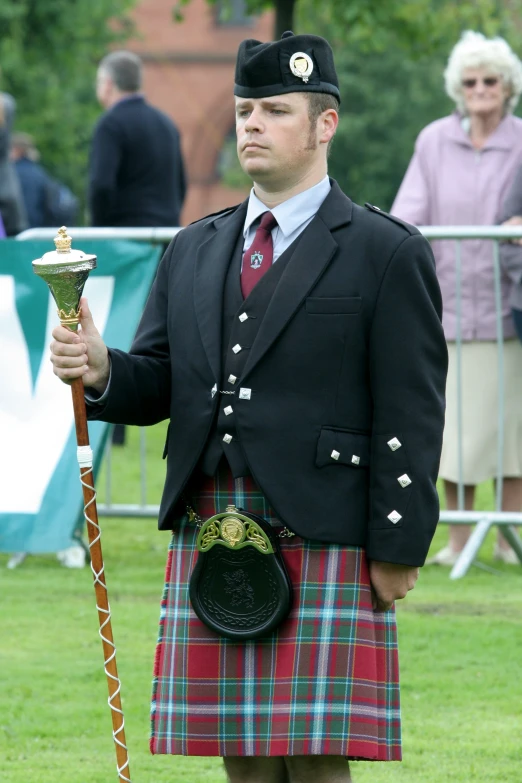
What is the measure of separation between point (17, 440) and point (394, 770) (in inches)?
Result: 117

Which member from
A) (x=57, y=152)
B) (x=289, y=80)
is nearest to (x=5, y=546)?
(x=289, y=80)

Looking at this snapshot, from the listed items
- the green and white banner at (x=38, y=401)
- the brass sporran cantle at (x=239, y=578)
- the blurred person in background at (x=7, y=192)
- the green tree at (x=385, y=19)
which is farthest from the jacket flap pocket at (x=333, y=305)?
the green tree at (x=385, y=19)

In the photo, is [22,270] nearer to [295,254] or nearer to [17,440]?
[17,440]

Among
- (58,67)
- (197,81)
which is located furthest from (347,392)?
(197,81)

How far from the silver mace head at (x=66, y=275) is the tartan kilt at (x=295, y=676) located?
19.5 inches

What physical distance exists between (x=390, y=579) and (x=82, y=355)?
852 mm

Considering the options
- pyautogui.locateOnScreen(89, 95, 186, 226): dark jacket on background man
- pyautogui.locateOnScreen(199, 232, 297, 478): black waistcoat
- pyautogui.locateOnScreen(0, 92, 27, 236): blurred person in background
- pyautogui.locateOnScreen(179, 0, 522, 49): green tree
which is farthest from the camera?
pyautogui.locateOnScreen(179, 0, 522, 49): green tree

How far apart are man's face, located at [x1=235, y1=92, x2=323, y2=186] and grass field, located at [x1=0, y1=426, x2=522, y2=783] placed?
2.09 m

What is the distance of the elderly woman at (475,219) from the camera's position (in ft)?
24.8

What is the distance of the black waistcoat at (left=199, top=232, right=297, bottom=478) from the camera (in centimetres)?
351

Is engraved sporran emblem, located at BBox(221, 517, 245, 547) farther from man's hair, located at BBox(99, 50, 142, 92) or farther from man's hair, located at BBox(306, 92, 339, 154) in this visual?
man's hair, located at BBox(99, 50, 142, 92)

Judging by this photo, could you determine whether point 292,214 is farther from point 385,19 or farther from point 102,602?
point 385,19

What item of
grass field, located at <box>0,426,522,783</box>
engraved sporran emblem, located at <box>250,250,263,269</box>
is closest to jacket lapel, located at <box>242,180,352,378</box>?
engraved sporran emblem, located at <box>250,250,263,269</box>

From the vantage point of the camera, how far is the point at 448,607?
670 centimetres
